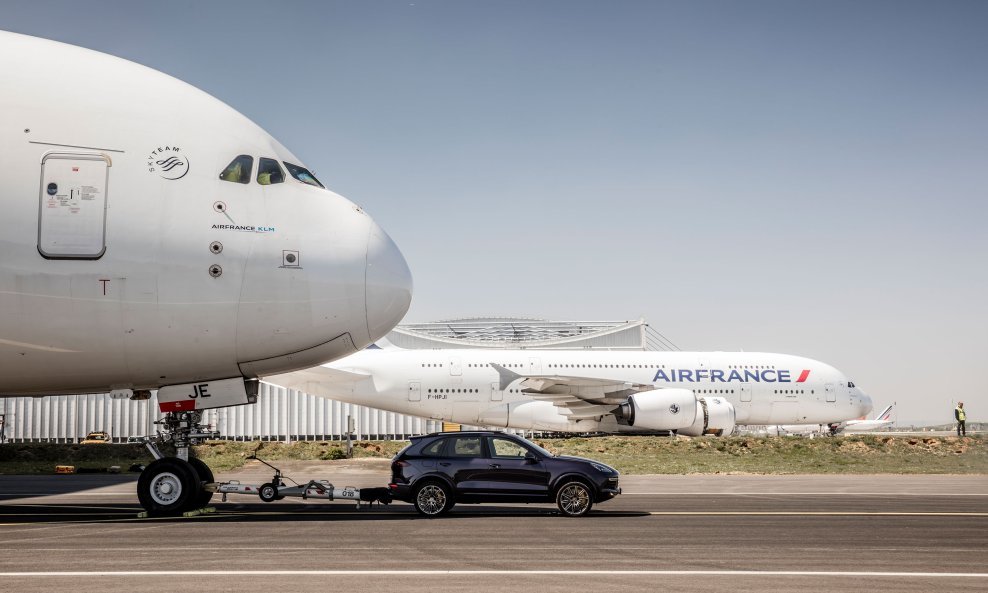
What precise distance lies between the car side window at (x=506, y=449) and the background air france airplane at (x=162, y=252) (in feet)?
9.87

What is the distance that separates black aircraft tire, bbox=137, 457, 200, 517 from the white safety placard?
0.90 metres

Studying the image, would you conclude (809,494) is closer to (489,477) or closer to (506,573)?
(489,477)

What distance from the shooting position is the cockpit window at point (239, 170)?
12.7m

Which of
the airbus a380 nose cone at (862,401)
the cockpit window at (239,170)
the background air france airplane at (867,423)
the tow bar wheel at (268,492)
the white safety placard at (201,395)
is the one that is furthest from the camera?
the background air france airplane at (867,423)

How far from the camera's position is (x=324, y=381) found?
38.3m

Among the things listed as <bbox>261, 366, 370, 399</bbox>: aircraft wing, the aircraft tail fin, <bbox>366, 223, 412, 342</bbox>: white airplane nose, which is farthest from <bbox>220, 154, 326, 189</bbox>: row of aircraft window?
<bbox>261, 366, 370, 399</bbox>: aircraft wing

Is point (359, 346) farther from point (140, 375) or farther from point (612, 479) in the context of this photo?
point (612, 479)

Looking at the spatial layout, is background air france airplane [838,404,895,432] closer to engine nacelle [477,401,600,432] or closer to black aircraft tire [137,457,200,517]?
engine nacelle [477,401,600,432]

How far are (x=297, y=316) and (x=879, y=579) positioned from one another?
816cm

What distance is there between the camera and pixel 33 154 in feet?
38.7

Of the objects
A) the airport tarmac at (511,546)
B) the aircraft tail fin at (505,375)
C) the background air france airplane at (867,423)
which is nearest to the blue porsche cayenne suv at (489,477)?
the airport tarmac at (511,546)

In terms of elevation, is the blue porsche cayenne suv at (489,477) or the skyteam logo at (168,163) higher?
the skyteam logo at (168,163)

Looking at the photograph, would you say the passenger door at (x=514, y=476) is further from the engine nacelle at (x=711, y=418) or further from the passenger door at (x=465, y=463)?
the engine nacelle at (x=711, y=418)

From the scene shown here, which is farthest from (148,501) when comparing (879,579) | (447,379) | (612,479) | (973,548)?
(447,379)
